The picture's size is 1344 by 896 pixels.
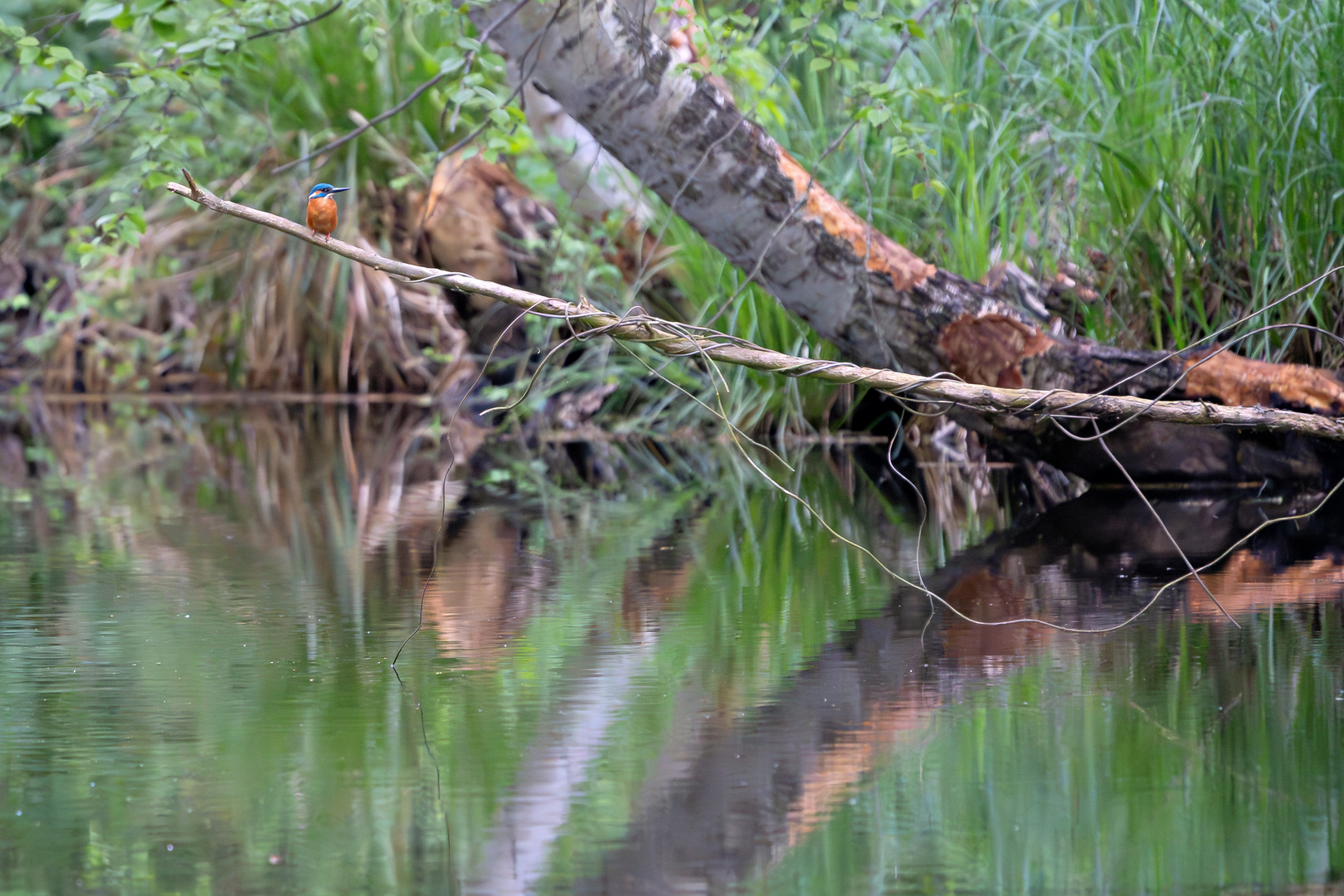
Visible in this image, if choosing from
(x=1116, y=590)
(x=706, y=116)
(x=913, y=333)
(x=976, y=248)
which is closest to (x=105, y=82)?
(x=706, y=116)

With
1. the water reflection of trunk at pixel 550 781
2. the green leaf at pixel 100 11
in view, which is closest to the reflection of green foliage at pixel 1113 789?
the water reflection of trunk at pixel 550 781

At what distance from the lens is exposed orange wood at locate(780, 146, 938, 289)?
3.05 metres

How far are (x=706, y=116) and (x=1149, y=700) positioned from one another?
1709 millimetres

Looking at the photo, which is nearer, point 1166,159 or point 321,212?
point 321,212

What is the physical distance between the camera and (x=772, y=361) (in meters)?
2.08

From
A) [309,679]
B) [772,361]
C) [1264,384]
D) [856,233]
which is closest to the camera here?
[309,679]

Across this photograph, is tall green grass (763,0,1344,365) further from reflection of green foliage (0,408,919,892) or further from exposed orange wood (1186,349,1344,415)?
reflection of green foliage (0,408,919,892)

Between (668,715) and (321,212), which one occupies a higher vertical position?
(321,212)

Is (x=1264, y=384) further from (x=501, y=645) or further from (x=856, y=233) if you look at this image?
(x=501, y=645)

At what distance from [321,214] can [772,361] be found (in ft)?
2.65

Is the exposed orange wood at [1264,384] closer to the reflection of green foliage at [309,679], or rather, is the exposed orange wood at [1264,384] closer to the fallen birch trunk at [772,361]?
the fallen birch trunk at [772,361]

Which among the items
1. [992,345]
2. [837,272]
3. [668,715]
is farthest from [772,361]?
[992,345]

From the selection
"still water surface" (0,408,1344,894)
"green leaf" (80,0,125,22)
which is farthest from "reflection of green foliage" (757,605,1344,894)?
"green leaf" (80,0,125,22)

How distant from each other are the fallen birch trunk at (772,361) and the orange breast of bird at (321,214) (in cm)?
20
